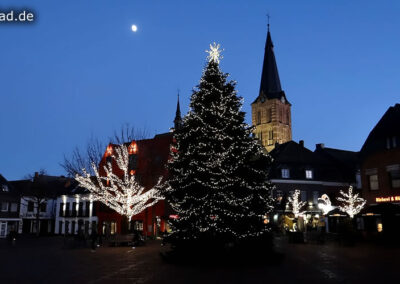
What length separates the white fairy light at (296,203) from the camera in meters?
46.5

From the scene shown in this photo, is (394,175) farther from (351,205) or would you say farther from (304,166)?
(304,166)

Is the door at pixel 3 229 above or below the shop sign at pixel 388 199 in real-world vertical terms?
below

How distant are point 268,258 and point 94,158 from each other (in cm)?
2525

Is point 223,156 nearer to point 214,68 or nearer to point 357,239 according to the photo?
point 214,68

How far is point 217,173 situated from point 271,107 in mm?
81770

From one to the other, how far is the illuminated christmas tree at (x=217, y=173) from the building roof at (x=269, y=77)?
256ft

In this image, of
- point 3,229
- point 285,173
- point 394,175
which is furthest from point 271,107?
point 394,175

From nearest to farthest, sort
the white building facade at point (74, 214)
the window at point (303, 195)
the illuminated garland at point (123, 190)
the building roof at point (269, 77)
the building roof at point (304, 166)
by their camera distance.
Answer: the illuminated garland at point (123, 190)
the window at point (303, 195)
the building roof at point (304, 166)
the white building facade at point (74, 214)
the building roof at point (269, 77)

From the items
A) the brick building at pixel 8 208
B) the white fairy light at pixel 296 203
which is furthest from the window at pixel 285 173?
the brick building at pixel 8 208

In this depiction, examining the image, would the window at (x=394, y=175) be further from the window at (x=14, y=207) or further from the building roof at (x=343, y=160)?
the window at (x=14, y=207)

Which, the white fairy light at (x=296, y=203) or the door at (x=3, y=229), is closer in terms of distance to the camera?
the white fairy light at (x=296, y=203)

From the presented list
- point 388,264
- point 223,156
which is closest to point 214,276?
point 223,156

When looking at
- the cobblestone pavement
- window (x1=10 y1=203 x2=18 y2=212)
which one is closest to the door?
window (x1=10 y1=203 x2=18 y2=212)

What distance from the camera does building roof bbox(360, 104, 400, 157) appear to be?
3256 centimetres
